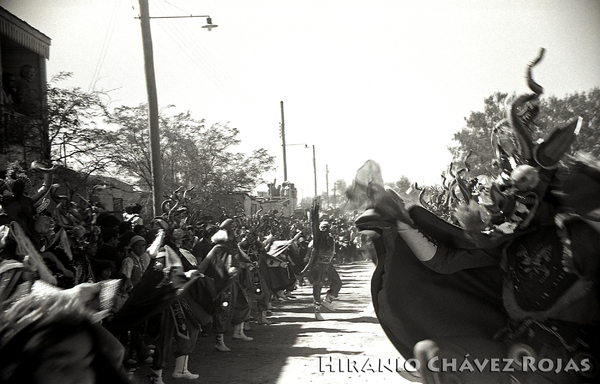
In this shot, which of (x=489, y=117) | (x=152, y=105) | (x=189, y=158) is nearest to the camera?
(x=152, y=105)

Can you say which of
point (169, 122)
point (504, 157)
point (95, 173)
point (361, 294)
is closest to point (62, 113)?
Result: point (95, 173)

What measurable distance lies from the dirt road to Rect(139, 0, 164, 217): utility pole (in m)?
3.48

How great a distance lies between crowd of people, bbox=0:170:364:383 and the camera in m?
2.48

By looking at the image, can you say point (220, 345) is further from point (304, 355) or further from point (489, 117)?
point (489, 117)

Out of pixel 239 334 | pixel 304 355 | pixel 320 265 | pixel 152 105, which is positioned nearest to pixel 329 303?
pixel 320 265

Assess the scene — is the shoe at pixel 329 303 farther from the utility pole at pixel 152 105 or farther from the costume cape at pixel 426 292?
the costume cape at pixel 426 292

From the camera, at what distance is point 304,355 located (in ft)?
31.4

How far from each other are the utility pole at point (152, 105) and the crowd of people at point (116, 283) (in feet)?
3.69

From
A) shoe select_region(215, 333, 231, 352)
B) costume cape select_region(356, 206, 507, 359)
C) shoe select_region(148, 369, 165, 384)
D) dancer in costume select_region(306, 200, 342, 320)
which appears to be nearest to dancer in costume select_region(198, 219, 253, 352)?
shoe select_region(215, 333, 231, 352)

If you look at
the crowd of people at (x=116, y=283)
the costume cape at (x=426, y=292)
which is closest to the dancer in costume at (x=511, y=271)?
the costume cape at (x=426, y=292)

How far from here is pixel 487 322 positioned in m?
4.21

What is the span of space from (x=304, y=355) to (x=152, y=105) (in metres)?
6.44

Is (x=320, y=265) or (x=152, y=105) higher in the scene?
(x=152, y=105)

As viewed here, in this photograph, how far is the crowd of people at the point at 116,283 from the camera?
248 cm
